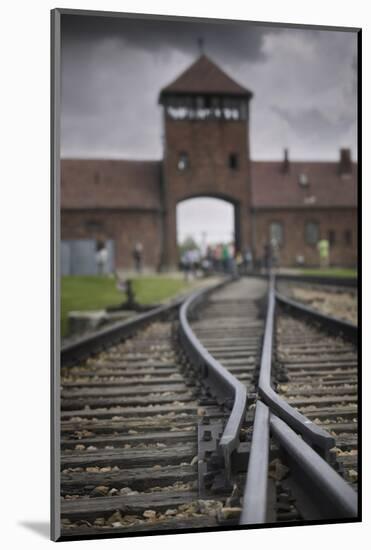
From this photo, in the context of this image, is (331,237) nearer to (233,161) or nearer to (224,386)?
(233,161)

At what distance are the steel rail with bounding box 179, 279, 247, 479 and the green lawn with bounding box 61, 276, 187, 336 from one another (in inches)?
11.8

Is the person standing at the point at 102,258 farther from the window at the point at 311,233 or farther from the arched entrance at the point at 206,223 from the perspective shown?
the window at the point at 311,233

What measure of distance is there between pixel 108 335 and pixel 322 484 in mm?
2122

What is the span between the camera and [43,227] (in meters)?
3.04

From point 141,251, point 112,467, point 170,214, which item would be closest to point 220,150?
point 170,214

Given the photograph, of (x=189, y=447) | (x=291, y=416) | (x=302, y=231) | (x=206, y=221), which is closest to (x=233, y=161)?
(x=206, y=221)

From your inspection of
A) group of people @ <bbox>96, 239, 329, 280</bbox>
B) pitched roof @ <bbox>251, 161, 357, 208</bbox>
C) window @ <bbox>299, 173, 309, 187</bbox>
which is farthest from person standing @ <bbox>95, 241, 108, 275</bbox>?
window @ <bbox>299, 173, 309, 187</bbox>

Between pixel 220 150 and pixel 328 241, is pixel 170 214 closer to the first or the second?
pixel 220 150

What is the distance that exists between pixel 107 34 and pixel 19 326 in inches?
64.4

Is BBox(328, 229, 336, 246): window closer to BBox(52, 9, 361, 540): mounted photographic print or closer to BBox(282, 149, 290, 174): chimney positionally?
BBox(52, 9, 361, 540): mounted photographic print

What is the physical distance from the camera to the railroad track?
2260 millimetres

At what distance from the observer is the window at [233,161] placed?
13.0ft

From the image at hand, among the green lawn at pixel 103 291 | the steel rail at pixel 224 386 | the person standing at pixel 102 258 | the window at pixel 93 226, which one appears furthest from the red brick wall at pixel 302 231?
the window at pixel 93 226

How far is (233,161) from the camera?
4039 mm
